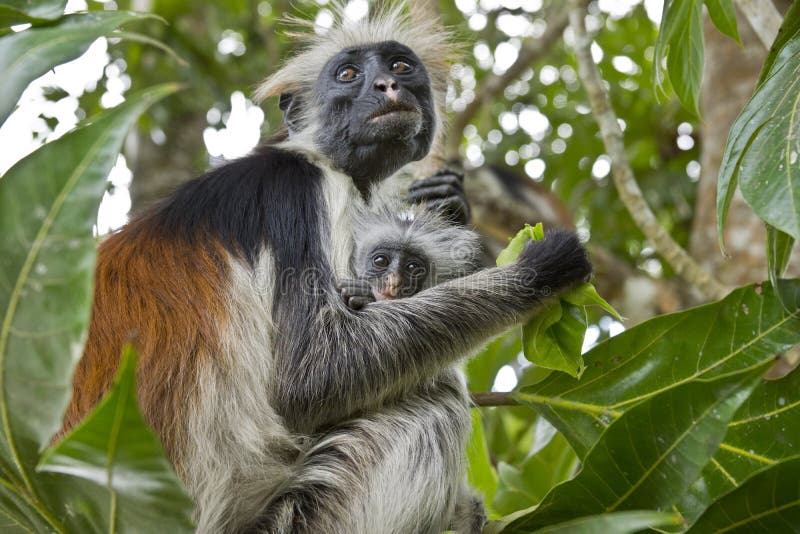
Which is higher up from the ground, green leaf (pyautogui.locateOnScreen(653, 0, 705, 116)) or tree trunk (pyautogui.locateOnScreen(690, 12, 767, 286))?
green leaf (pyautogui.locateOnScreen(653, 0, 705, 116))

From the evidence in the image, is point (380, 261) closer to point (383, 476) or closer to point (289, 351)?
point (289, 351)

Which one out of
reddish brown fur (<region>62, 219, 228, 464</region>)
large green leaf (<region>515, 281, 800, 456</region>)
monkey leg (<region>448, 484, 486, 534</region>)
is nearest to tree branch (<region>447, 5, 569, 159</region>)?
monkey leg (<region>448, 484, 486, 534</region>)

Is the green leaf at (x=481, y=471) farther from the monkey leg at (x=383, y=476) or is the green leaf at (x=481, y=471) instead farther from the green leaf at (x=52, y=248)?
the green leaf at (x=52, y=248)

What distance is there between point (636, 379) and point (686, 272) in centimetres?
207

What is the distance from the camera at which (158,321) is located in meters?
3.05

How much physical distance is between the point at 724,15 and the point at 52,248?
93.8 inches

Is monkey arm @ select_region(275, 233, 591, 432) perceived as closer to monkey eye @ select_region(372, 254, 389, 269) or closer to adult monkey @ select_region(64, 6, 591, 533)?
adult monkey @ select_region(64, 6, 591, 533)

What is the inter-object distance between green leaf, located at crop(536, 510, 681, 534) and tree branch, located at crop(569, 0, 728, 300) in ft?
10.6

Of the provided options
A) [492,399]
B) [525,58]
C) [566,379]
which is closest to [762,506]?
[566,379]

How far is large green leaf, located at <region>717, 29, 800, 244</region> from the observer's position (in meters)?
2.04

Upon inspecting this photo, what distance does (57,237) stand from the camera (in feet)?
4.86

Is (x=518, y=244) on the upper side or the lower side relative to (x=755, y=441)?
upper

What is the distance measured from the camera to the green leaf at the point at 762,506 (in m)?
1.92

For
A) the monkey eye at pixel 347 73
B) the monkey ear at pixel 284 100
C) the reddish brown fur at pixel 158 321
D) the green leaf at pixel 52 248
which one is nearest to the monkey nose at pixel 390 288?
the reddish brown fur at pixel 158 321
